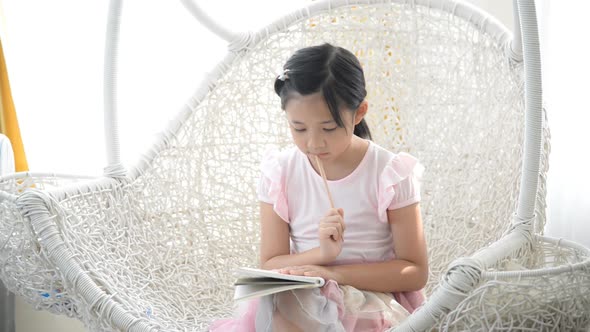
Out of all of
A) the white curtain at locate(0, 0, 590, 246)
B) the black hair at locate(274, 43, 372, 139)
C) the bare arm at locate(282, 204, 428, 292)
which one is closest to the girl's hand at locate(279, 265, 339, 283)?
the bare arm at locate(282, 204, 428, 292)

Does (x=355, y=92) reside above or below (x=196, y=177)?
above

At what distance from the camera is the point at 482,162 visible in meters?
1.65

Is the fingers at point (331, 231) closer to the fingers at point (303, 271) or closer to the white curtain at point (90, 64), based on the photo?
the fingers at point (303, 271)

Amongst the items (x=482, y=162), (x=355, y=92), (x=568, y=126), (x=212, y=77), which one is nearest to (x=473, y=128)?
(x=482, y=162)

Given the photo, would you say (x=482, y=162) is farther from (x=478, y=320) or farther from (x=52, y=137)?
(x=52, y=137)

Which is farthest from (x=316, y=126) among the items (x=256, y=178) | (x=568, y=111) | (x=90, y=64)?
(x=90, y=64)

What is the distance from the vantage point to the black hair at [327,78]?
4.22 feet

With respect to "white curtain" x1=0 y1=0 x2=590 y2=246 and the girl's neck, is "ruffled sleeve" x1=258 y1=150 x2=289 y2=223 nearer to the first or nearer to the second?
the girl's neck

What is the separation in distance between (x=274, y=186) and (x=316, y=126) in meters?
0.20

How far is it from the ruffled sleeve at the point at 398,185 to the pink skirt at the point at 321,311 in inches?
6.3

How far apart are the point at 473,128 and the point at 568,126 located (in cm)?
21

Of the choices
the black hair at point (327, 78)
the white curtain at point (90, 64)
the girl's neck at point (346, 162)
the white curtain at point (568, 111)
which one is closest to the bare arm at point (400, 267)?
the girl's neck at point (346, 162)

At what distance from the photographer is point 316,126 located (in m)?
1.29

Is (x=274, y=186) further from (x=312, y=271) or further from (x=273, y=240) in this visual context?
(x=312, y=271)
